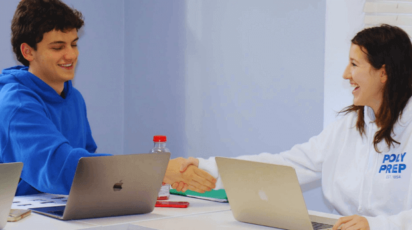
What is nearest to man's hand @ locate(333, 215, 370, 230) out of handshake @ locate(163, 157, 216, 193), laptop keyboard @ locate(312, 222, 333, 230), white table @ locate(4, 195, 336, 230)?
laptop keyboard @ locate(312, 222, 333, 230)

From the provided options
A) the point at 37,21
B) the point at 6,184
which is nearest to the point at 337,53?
the point at 37,21

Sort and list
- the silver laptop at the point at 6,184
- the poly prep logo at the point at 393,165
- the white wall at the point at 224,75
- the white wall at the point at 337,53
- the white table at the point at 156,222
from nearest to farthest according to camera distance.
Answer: the silver laptop at the point at 6,184 → the white table at the point at 156,222 → the poly prep logo at the point at 393,165 → the white wall at the point at 337,53 → the white wall at the point at 224,75

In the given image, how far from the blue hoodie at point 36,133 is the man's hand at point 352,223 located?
31.7 inches

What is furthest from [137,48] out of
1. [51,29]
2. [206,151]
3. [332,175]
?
[332,175]

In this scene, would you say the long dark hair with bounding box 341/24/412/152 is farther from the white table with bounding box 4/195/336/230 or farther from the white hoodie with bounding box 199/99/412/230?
the white table with bounding box 4/195/336/230

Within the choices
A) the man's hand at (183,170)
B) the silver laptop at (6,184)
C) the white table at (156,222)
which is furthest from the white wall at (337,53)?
the silver laptop at (6,184)

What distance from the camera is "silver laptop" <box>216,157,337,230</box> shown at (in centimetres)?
124

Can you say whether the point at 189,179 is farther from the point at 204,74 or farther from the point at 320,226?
the point at 204,74

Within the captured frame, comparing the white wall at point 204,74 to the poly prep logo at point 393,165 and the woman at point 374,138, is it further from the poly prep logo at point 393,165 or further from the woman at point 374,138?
the poly prep logo at point 393,165

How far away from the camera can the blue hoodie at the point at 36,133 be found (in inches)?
59.9

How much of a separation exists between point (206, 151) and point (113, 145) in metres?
0.79

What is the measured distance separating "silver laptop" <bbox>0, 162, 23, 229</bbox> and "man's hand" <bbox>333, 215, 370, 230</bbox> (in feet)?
2.72

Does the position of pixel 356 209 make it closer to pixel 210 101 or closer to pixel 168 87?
pixel 210 101

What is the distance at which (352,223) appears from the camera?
4.12 feet
